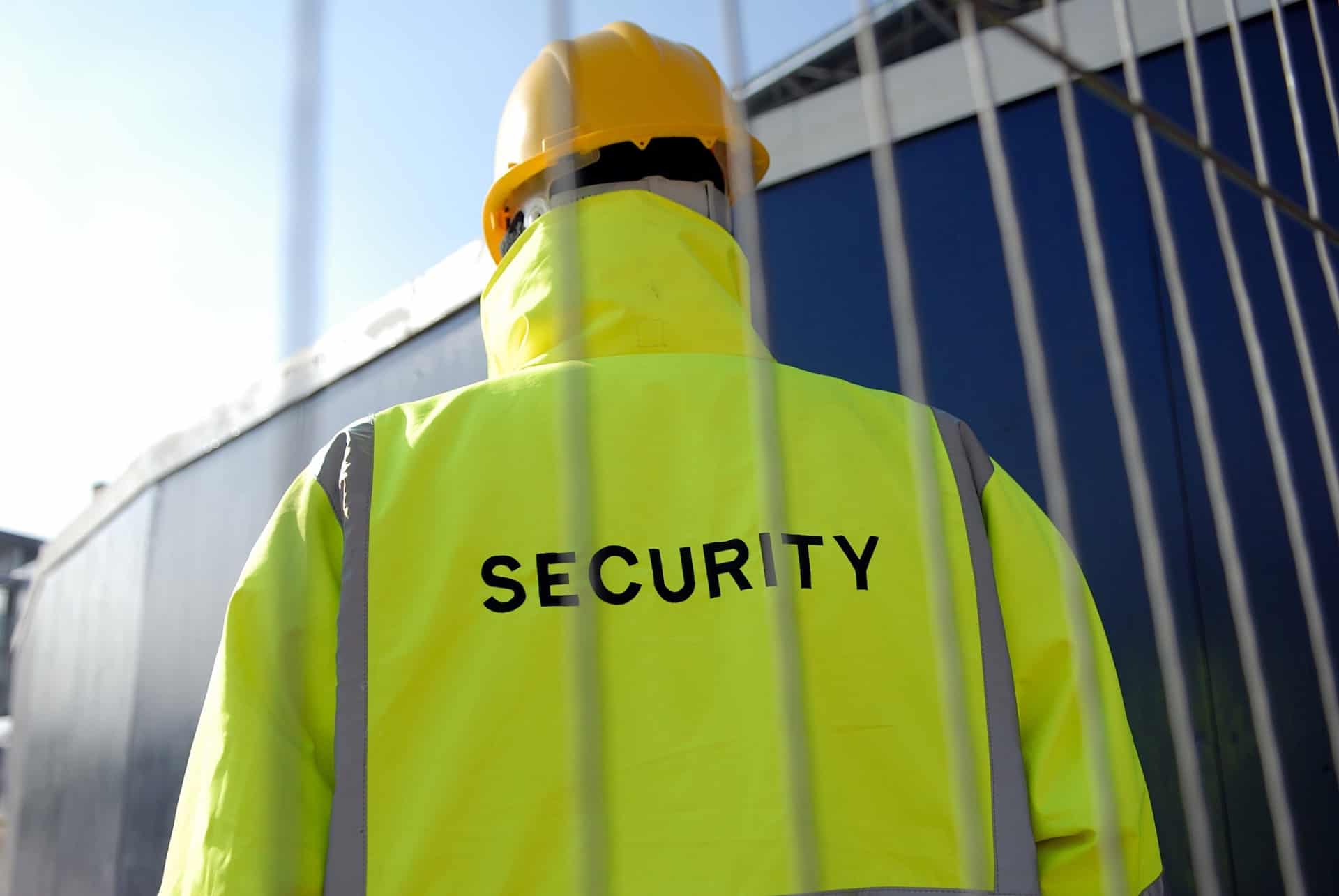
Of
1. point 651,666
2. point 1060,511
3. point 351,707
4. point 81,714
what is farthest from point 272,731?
point 81,714

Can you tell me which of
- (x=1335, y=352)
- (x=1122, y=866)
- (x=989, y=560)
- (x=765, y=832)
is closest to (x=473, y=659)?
(x=765, y=832)

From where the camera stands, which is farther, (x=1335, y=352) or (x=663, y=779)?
(x=1335, y=352)

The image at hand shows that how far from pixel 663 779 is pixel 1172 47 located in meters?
2.07

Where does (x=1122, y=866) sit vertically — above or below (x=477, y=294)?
below

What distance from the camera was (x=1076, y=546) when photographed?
211 cm

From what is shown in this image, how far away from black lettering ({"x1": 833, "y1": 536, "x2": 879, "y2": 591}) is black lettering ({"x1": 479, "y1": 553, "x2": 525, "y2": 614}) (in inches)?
12.1

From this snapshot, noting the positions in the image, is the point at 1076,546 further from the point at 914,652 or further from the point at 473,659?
the point at 473,659

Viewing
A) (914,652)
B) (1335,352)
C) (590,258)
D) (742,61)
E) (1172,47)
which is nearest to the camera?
(742,61)

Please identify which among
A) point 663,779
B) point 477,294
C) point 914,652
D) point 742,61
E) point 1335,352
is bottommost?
point 663,779

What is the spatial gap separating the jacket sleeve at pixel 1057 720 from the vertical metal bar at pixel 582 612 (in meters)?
0.43

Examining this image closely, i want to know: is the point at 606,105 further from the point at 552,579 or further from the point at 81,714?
the point at 81,714

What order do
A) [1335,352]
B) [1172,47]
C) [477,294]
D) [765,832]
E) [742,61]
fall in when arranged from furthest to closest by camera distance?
[477,294]
[1172,47]
[1335,352]
[765,832]
[742,61]

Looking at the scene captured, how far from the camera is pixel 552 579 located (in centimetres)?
98

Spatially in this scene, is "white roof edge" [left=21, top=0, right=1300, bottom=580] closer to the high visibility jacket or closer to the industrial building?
the industrial building
